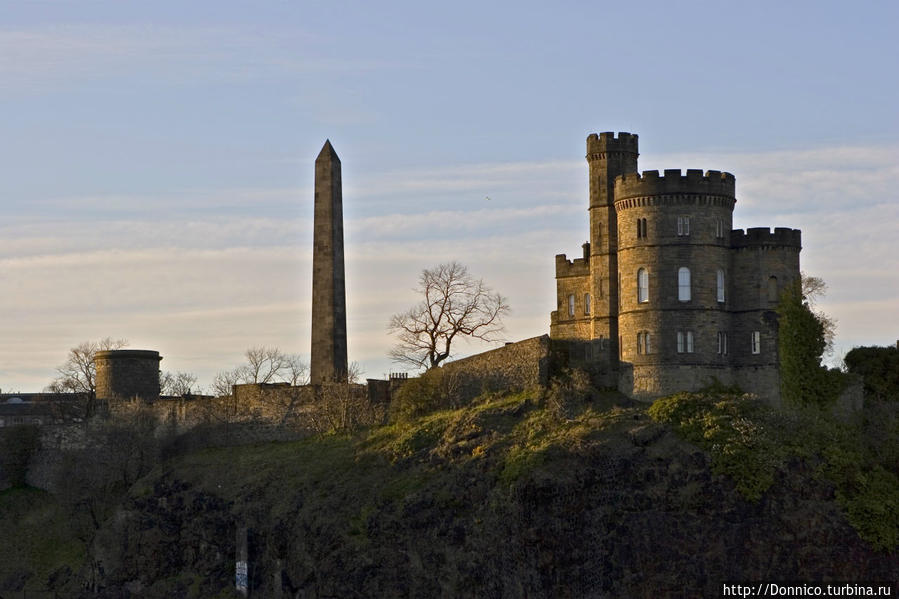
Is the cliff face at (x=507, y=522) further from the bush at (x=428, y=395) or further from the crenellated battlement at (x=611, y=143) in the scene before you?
the crenellated battlement at (x=611, y=143)

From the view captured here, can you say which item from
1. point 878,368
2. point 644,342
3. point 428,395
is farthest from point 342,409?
point 878,368

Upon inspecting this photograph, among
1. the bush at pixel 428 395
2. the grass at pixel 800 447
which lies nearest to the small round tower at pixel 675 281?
the grass at pixel 800 447

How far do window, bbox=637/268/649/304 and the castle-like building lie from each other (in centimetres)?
4

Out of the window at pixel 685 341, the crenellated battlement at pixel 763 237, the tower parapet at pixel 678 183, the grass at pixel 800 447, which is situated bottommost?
the grass at pixel 800 447

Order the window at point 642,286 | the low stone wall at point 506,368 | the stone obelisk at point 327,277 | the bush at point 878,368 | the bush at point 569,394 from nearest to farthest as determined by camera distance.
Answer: the bush at point 569,394, the window at point 642,286, the low stone wall at point 506,368, the bush at point 878,368, the stone obelisk at point 327,277

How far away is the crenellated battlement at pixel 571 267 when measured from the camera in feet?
219

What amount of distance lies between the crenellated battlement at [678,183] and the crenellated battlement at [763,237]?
1.79 metres

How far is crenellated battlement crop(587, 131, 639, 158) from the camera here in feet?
210

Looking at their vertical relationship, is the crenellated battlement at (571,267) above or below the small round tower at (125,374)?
above

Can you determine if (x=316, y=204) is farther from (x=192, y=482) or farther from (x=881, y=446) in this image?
(x=881, y=446)

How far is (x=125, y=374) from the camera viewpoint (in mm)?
78750

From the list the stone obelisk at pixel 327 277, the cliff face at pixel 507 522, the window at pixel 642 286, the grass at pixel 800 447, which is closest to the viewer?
the cliff face at pixel 507 522

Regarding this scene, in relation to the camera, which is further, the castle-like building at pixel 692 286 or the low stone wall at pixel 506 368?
the low stone wall at pixel 506 368

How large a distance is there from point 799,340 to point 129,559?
2931cm
